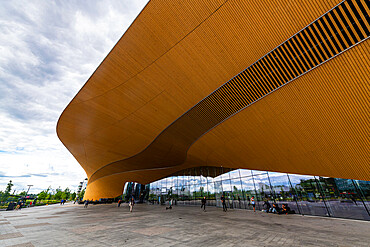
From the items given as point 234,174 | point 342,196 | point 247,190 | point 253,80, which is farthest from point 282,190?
point 253,80

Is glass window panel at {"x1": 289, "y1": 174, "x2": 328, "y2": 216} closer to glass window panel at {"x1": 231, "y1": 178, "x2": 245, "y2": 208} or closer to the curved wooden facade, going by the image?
the curved wooden facade

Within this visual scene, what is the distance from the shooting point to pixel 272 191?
1305 centimetres

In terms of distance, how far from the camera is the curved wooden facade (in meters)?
5.50

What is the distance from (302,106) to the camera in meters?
6.89

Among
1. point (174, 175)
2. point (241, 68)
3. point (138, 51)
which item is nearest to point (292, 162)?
point (241, 68)

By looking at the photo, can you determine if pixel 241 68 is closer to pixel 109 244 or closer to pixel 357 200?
pixel 109 244

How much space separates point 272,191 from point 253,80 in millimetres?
10392

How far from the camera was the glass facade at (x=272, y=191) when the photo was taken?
939 centimetres

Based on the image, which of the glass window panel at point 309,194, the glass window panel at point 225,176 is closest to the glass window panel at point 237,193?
the glass window panel at point 225,176

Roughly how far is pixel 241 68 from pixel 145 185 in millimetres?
A: 29719

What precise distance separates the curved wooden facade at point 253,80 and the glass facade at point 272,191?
297 cm

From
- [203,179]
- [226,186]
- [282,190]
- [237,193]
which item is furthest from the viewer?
[203,179]

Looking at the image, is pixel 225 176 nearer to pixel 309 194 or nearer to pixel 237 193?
pixel 237 193

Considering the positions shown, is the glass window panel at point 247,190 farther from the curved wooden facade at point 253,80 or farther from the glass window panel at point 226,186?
the curved wooden facade at point 253,80
